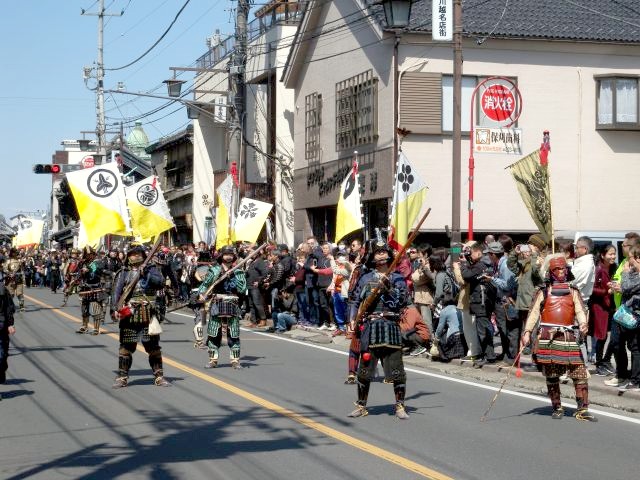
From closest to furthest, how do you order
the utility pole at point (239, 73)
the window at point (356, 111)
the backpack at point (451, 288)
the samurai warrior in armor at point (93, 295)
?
the backpack at point (451, 288), the samurai warrior in armor at point (93, 295), the window at point (356, 111), the utility pole at point (239, 73)

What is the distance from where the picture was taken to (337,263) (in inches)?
840

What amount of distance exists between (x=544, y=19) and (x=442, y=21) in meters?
6.96

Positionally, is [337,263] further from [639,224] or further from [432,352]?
[639,224]

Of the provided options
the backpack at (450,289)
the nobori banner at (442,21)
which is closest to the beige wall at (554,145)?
the nobori banner at (442,21)

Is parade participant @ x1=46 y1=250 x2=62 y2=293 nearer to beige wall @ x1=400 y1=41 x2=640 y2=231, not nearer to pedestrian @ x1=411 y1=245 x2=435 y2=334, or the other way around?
beige wall @ x1=400 y1=41 x2=640 y2=231

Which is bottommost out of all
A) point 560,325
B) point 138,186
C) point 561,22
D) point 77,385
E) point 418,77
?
point 77,385

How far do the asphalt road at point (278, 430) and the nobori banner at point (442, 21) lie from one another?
980 centimetres

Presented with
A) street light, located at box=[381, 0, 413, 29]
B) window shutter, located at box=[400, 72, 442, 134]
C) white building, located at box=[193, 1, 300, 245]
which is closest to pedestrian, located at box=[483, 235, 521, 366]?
street light, located at box=[381, 0, 413, 29]

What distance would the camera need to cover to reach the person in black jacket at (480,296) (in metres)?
15.8

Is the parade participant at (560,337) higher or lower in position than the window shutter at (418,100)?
lower

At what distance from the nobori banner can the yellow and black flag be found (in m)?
8.43

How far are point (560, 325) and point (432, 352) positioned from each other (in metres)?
5.79

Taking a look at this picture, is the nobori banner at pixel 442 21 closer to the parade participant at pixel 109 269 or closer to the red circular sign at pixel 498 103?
the red circular sign at pixel 498 103

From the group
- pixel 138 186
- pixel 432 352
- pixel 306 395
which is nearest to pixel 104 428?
pixel 306 395
